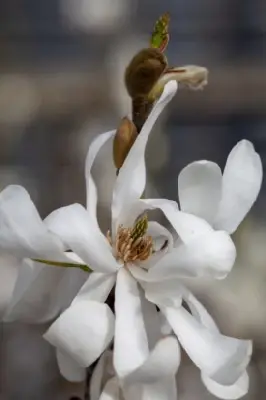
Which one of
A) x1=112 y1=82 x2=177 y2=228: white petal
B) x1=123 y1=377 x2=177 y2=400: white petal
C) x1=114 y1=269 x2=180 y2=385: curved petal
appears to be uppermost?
x1=112 y1=82 x2=177 y2=228: white petal

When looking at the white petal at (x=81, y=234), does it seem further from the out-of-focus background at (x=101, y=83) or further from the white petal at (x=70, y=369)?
the out-of-focus background at (x=101, y=83)

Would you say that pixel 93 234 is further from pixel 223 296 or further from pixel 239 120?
pixel 239 120

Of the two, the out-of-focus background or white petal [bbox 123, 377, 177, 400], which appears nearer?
white petal [bbox 123, 377, 177, 400]

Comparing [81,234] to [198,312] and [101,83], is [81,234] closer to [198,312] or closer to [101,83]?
[198,312]

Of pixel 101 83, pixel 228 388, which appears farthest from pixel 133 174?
pixel 101 83

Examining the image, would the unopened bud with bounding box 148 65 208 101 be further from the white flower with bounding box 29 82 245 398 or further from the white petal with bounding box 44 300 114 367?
the white petal with bounding box 44 300 114 367

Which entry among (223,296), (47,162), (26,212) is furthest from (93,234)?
(47,162)

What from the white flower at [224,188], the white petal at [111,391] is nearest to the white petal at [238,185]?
the white flower at [224,188]

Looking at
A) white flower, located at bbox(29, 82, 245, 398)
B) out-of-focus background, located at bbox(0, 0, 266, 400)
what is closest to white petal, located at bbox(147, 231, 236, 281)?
white flower, located at bbox(29, 82, 245, 398)
